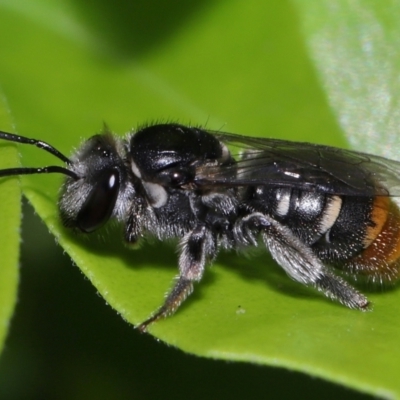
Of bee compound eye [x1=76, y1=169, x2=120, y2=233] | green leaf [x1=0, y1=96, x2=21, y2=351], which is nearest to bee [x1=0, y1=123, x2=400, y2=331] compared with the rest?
bee compound eye [x1=76, y1=169, x2=120, y2=233]

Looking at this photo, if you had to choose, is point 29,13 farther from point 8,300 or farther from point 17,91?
point 8,300

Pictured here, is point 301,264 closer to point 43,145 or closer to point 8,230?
point 43,145

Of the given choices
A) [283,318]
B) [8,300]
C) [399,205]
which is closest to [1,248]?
[8,300]

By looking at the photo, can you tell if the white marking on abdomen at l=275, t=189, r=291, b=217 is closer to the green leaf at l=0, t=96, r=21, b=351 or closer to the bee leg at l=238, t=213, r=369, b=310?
the bee leg at l=238, t=213, r=369, b=310

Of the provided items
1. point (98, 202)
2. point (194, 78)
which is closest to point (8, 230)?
point (98, 202)

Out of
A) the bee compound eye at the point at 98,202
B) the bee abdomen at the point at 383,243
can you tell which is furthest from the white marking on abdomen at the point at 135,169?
the bee abdomen at the point at 383,243

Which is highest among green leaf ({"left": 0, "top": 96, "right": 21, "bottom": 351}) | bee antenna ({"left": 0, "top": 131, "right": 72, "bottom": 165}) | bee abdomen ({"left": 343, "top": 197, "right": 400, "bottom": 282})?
green leaf ({"left": 0, "top": 96, "right": 21, "bottom": 351})

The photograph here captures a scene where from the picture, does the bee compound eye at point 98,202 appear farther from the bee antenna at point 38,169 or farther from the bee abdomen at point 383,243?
the bee abdomen at point 383,243

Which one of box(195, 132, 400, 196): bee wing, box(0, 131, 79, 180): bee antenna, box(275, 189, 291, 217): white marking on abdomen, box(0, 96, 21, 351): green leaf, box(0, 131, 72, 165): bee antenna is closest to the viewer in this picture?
box(0, 96, 21, 351): green leaf
